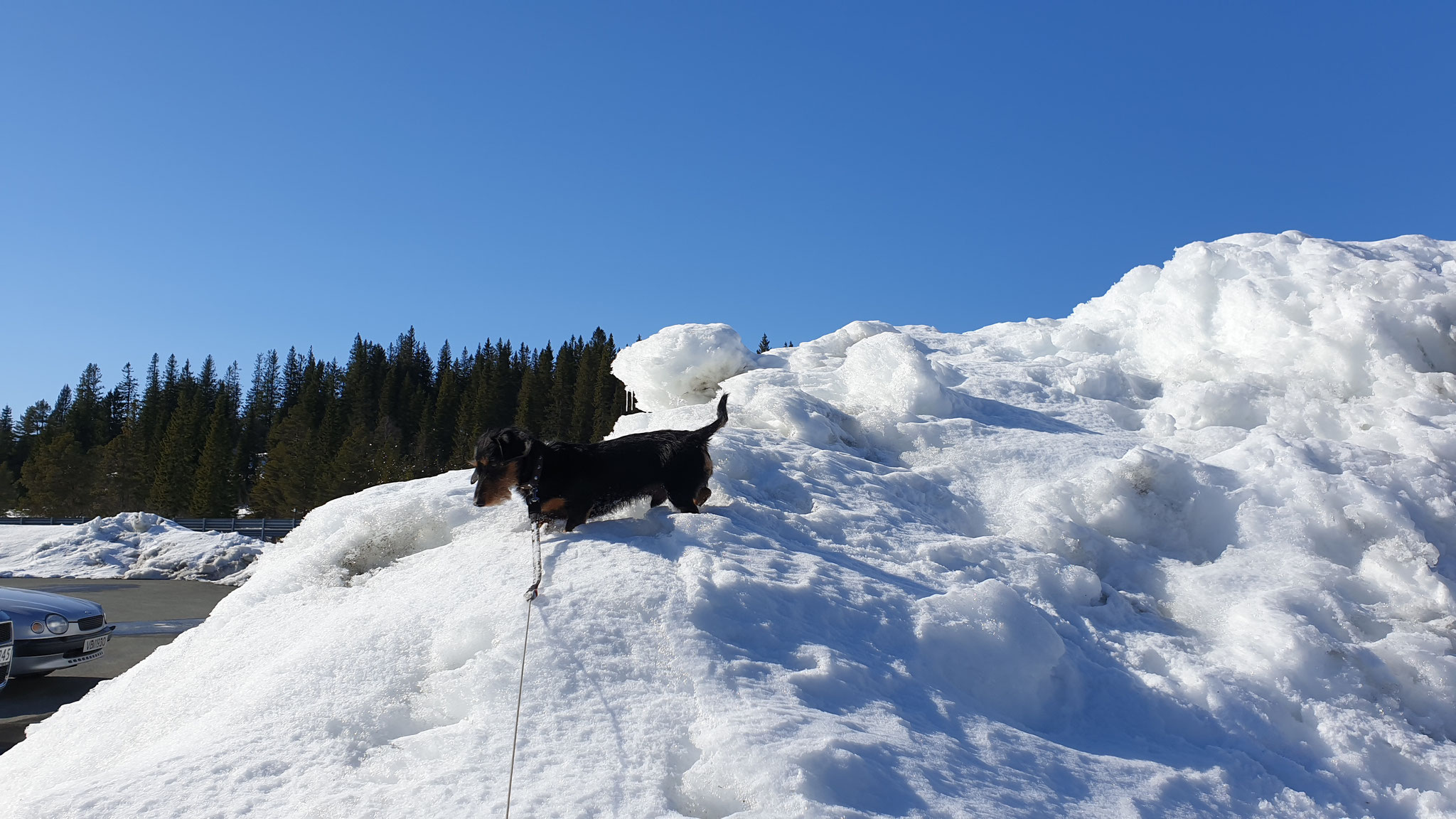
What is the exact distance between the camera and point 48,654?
7.80 m

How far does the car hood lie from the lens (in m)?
7.77

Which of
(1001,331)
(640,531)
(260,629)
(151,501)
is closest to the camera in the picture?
(260,629)

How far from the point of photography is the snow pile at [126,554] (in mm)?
18688

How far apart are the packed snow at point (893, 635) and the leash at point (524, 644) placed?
4 cm

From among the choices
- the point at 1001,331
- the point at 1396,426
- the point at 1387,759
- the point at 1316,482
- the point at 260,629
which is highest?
the point at 1001,331

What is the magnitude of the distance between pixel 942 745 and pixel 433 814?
1.82 meters

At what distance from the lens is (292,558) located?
16.9 ft

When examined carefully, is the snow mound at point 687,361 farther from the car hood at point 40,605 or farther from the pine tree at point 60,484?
the pine tree at point 60,484

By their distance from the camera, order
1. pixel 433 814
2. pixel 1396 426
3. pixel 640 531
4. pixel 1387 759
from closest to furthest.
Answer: pixel 433 814
pixel 1387 759
pixel 640 531
pixel 1396 426

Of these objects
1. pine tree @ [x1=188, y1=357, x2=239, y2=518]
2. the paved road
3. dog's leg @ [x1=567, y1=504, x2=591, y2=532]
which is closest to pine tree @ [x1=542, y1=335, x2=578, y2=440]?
pine tree @ [x1=188, y1=357, x2=239, y2=518]

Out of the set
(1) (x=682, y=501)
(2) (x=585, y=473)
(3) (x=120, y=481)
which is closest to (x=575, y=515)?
(2) (x=585, y=473)

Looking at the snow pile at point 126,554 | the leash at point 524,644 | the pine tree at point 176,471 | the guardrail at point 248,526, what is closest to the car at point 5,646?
the leash at point 524,644

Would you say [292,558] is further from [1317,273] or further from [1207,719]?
[1317,273]

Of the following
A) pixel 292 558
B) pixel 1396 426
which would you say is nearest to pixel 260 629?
pixel 292 558
